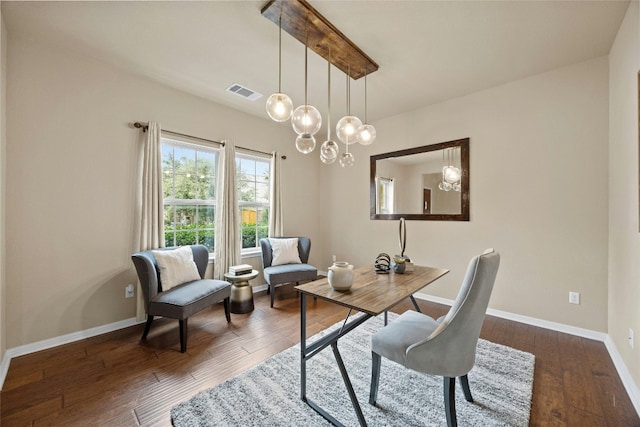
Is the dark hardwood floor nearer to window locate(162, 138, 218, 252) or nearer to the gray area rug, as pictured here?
the gray area rug

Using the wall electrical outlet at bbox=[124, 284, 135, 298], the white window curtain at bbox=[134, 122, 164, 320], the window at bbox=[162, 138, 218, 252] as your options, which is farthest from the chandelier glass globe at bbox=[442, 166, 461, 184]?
the wall electrical outlet at bbox=[124, 284, 135, 298]

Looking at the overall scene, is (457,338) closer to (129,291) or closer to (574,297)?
(574,297)

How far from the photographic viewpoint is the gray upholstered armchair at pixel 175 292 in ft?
7.41

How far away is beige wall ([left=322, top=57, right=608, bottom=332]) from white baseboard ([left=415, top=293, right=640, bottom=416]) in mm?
56

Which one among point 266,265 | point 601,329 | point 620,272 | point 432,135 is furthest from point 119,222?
point 601,329

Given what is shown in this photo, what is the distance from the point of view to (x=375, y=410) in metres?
1.56

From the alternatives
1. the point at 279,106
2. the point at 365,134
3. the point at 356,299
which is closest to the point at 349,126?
the point at 365,134

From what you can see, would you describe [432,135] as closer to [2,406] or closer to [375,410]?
[375,410]

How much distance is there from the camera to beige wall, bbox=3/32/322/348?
2201mm

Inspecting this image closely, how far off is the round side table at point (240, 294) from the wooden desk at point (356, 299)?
1642mm

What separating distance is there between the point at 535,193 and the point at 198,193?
13.1 ft

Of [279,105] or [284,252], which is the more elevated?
[279,105]

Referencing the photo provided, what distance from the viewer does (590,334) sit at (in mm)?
2496

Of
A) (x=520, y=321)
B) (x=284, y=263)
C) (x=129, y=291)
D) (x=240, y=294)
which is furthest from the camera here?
(x=284, y=263)
